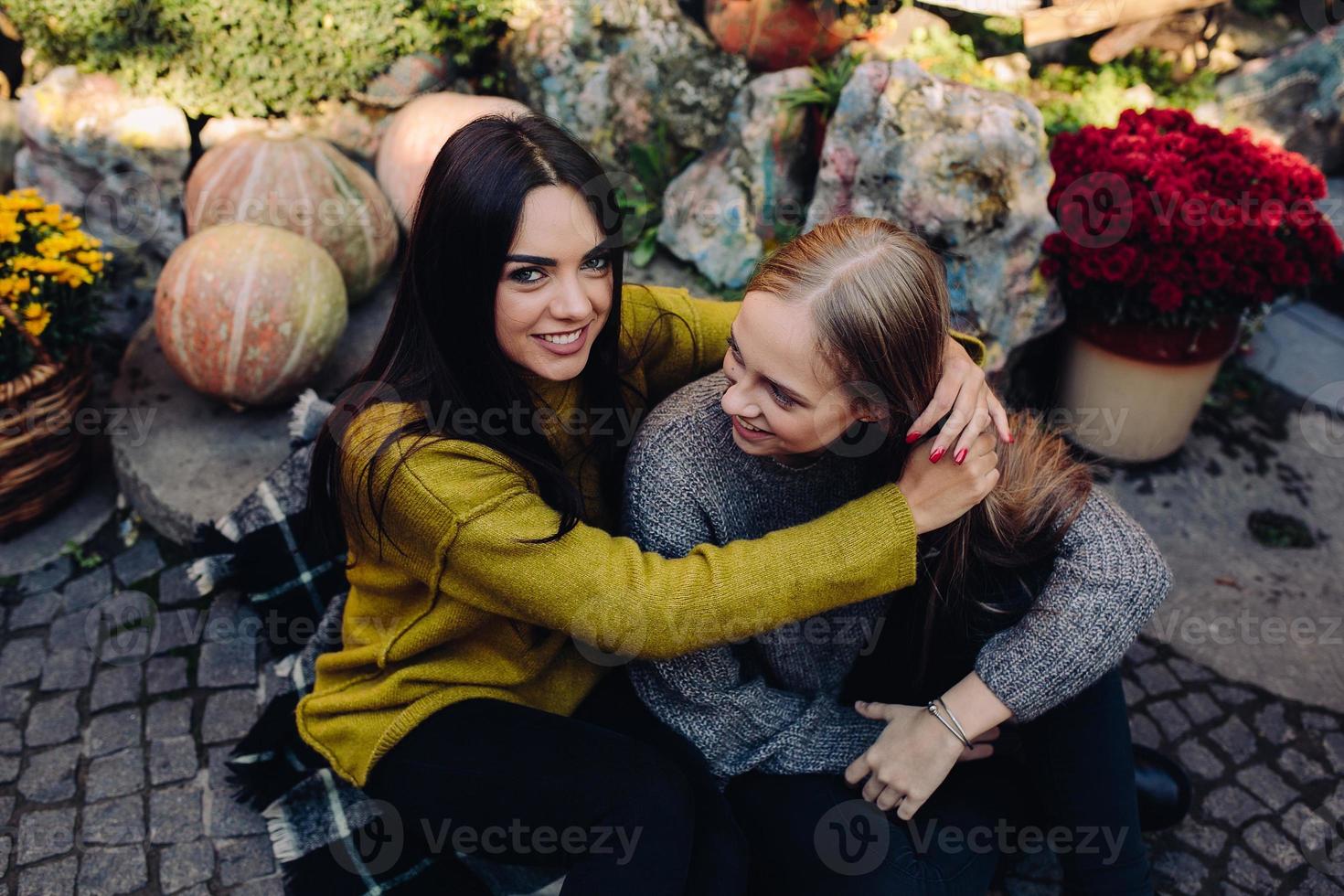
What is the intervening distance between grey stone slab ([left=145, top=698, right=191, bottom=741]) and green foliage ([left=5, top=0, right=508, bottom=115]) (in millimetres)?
2887

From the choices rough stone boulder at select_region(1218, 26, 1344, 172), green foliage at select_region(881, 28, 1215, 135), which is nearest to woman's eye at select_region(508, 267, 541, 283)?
green foliage at select_region(881, 28, 1215, 135)

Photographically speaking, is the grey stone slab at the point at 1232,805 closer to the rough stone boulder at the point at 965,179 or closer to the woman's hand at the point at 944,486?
the woman's hand at the point at 944,486

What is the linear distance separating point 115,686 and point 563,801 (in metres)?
1.87

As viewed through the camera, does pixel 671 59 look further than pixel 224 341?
Yes

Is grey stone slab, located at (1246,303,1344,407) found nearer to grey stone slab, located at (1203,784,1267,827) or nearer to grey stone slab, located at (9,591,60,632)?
grey stone slab, located at (1203,784,1267,827)

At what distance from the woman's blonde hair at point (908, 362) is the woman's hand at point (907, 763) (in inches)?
11.1

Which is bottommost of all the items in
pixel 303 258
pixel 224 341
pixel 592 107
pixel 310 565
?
pixel 310 565

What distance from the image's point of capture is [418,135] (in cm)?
448

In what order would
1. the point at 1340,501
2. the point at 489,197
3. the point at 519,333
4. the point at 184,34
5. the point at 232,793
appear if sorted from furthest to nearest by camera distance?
the point at 184,34, the point at 1340,501, the point at 232,793, the point at 519,333, the point at 489,197

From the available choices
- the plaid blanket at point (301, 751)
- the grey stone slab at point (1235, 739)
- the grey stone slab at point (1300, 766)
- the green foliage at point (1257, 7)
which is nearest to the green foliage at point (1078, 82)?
the green foliage at point (1257, 7)

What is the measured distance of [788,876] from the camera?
2143 millimetres

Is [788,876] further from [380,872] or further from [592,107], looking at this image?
[592,107]

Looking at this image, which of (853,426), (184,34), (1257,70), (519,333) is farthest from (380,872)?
(1257,70)

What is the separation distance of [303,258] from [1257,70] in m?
5.49
